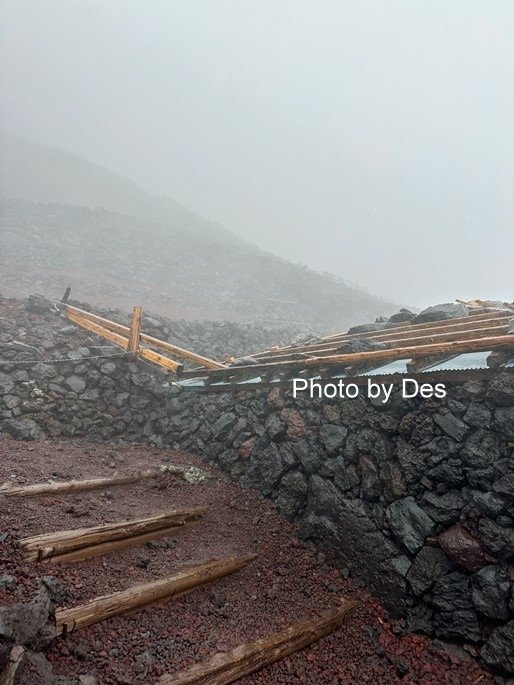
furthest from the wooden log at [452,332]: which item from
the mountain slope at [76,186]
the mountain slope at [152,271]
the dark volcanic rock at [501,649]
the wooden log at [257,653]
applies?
the mountain slope at [76,186]

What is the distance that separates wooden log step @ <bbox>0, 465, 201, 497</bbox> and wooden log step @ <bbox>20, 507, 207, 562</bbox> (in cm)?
110

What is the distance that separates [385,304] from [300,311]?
1118 cm

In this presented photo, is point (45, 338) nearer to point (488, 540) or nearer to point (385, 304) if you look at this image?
point (488, 540)

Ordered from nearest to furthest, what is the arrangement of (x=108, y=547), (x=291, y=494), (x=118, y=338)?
(x=108, y=547) < (x=291, y=494) < (x=118, y=338)

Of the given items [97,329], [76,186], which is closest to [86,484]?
[97,329]

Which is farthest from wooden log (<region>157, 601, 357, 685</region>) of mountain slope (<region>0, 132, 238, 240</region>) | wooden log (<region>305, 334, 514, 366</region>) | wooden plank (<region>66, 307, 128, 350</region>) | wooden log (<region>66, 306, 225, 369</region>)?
mountain slope (<region>0, 132, 238, 240</region>)

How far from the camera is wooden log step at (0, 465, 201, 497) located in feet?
17.9

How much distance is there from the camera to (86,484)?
6250 millimetres

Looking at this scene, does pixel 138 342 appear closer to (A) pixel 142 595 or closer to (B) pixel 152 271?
(A) pixel 142 595

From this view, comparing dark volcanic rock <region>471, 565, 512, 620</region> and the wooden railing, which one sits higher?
the wooden railing

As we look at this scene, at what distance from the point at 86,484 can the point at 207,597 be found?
2711mm

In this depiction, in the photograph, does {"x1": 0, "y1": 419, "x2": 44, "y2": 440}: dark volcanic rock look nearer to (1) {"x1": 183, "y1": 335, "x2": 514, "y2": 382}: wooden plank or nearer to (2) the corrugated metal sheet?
(1) {"x1": 183, "y1": 335, "x2": 514, "y2": 382}: wooden plank

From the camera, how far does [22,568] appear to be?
13.6 ft

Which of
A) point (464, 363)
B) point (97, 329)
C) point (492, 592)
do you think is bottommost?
point (492, 592)
